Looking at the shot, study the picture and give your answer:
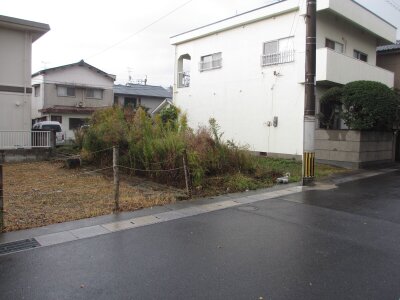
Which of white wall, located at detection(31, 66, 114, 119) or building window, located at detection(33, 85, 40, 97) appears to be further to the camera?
building window, located at detection(33, 85, 40, 97)

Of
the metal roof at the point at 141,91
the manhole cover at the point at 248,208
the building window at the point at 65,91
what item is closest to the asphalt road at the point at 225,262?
the manhole cover at the point at 248,208

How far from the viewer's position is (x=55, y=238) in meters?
5.50

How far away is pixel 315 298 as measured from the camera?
143 inches

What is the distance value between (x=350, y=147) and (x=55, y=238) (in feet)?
40.2

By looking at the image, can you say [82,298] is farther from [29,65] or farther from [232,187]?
[29,65]

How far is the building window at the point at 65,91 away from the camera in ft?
109

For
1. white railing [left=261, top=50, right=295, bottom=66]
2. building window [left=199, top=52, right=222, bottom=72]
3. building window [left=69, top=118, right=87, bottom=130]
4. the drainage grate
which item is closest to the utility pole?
white railing [left=261, top=50, right=295, bottom=66]

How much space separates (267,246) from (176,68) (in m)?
18.9

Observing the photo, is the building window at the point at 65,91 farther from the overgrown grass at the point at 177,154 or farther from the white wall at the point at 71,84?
the overgrown grass at the point at 177,154

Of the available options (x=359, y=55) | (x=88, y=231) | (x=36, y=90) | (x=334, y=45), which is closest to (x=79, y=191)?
(x=88, y=231)

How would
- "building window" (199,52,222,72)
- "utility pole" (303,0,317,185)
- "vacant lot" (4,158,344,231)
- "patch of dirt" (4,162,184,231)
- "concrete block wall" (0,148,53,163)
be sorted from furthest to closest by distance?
"building window" (199,52,222,72) → "concrete block wall" (0,148,53,163) → "utility pole" (303,0,317,185) → "vacant lot" (4,158,344,231) → "patch of dirt" (4,162,184,231)

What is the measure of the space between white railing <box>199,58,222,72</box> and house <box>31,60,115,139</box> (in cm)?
1372

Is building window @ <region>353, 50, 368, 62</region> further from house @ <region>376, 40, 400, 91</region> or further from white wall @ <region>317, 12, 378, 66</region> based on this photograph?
house @ <region>376, 40, 400, 91</region>

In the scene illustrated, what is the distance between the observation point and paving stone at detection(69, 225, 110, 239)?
5.66 meters
